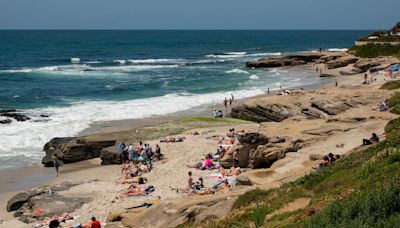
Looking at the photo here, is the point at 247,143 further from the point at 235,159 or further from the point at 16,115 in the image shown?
the point at 16,115

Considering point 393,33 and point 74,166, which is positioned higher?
point 393,33

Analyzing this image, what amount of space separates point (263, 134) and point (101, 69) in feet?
189

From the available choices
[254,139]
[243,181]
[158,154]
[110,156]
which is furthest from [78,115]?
[243,181]

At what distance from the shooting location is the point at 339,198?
10258 mm

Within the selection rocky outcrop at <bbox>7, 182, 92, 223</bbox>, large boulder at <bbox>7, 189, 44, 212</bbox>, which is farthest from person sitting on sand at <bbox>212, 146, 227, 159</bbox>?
large boulder at <bbox>7, 189, 44, 212</bbox>

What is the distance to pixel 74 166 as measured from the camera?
26.7 m

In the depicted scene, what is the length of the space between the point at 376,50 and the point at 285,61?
15557mm

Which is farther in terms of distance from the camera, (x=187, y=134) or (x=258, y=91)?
(x=258, y=91)

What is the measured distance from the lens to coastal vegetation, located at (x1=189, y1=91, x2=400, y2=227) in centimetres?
812

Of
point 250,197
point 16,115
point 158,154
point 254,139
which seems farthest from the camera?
point 16,115

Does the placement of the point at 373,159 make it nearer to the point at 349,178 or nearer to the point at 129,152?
the point at 349,178

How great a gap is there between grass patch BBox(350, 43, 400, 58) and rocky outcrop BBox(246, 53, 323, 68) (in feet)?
27.2

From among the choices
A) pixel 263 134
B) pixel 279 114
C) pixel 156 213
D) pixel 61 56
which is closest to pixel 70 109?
pixel 279 114

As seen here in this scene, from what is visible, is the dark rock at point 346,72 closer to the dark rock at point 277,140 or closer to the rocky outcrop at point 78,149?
the rocky outcrop at point 78,149
